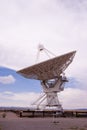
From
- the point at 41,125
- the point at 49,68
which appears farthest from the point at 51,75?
the point at 41,125

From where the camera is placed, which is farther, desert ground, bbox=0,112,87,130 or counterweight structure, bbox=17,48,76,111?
counterweight structure, bbox=17,48,76,111

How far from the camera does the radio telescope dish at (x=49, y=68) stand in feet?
246

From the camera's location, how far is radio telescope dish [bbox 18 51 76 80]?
74931 mm

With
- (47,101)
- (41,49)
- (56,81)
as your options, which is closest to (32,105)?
(47,101)

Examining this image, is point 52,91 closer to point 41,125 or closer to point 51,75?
point 51,75

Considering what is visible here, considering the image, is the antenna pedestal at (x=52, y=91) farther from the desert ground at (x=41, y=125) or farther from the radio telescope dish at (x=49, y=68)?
the desert ground at (x=41, y=125)

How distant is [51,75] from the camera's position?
82.5 meters

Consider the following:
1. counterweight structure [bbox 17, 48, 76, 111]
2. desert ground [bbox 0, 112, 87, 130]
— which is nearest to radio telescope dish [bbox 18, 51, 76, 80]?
counterweight structure [bbox 17, 48, 76, 111]

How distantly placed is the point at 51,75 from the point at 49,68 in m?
3.90

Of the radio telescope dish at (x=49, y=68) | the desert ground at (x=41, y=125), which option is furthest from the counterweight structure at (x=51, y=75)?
the desert ground at (x=41, y=125)

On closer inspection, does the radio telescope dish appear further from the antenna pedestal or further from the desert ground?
the desert ground

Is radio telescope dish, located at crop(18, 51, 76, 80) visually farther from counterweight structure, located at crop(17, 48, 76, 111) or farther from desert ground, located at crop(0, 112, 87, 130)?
desert ground, located at crop(0, 112, 87, 130)

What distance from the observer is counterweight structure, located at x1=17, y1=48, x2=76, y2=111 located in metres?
75.9

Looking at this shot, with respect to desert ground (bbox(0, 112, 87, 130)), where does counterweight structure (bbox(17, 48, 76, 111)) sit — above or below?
above
